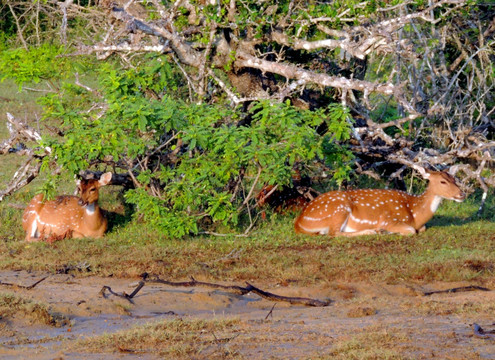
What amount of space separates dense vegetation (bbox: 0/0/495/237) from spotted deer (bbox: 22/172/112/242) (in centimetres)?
37

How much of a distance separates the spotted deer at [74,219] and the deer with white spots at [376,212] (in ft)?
8.10

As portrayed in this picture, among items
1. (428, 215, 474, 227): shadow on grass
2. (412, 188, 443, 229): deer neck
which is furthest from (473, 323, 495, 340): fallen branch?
(428, 215, 474, 227): shadow on grass

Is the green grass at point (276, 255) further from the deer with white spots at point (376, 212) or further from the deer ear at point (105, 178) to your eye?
the deer ear at point (105, 178)

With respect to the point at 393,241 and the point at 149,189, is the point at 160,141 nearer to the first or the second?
the point at 149,189

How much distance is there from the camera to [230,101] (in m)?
10.5

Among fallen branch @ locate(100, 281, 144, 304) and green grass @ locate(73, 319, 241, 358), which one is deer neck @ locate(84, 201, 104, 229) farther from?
green grass @ locate(73, 319, 241, 358)

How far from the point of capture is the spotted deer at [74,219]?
9836 millimetres

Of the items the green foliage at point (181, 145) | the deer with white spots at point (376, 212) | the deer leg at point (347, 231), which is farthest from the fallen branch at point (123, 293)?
the deer leg at point (347, 231)

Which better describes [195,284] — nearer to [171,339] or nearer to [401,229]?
[171,339]

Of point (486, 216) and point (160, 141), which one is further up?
point (160, 141)

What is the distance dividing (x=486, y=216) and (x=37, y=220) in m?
5.91

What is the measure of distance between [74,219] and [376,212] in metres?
3.79

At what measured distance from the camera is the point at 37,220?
9.90m

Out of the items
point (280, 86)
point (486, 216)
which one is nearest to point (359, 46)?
point (280, 86)
